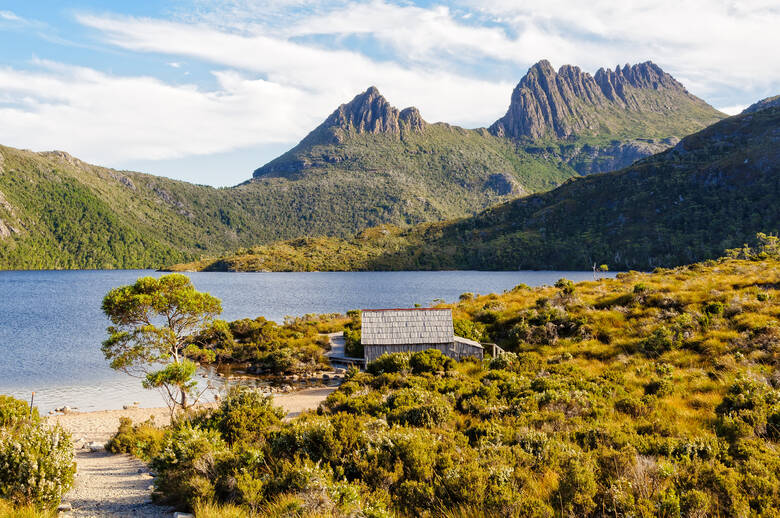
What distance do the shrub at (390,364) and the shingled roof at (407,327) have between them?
2328 mm

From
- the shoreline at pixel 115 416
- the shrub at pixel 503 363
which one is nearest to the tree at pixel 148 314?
the shoreline at pixel 115 416

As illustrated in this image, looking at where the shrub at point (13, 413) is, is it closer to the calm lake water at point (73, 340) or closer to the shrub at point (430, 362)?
the calm lake water at point (73, 340)

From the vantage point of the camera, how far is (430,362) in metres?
24.4

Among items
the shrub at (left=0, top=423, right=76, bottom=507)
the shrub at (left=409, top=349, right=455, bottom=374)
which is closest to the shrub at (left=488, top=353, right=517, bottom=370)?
the shrub at (left=409, top=349, right=455, bottom=374)

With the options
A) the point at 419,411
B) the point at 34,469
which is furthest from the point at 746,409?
the point at 34,469

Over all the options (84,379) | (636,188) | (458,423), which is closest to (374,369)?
(458,423)

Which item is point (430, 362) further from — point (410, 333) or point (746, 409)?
point (746, 409)

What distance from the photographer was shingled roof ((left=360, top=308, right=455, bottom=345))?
27922mm

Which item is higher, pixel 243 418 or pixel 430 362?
pixel 243 418

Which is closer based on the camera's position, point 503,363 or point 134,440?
point 134,440

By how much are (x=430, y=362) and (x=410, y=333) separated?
14.0ft

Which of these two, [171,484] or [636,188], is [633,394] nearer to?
[171,484]

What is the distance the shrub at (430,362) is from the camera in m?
24.1

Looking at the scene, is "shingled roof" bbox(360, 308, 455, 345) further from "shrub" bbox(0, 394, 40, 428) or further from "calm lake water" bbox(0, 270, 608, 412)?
"shrub" bbox(0, 394, 40, 428)
